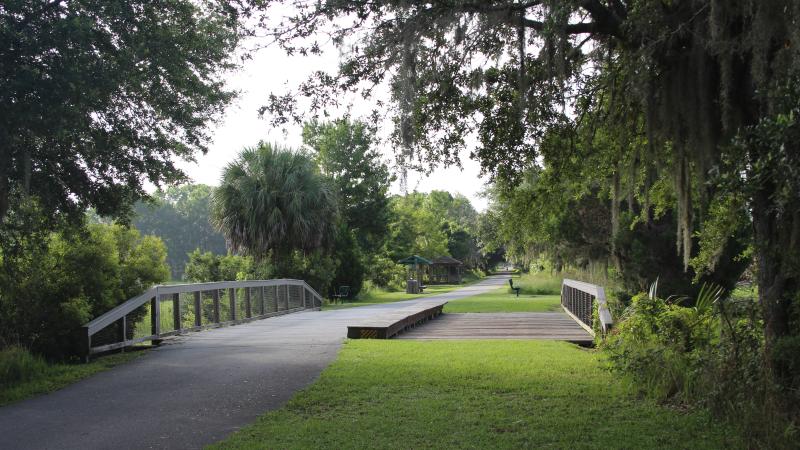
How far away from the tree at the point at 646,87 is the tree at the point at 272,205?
17.8 meters

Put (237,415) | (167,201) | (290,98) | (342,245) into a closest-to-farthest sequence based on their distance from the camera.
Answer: (237,415), (290,98), (342,245), (167,201)

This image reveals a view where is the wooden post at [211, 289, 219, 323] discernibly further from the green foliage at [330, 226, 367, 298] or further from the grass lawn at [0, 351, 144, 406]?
the green foliage at [330, 226, 367, 298]

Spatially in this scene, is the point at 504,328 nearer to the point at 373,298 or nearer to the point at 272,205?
the point at 272,205

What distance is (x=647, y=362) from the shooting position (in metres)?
6.79

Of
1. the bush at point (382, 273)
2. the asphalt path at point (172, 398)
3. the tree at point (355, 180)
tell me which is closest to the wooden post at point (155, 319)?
the asphalt path at point (172, 398)

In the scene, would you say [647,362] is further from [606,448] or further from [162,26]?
[162,26]

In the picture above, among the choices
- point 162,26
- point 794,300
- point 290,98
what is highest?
point 162,26

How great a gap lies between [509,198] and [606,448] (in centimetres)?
430

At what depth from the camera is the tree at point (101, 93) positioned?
28.0 feet

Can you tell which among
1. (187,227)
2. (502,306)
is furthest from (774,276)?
(187,227)

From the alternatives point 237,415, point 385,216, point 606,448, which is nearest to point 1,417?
point 237,415

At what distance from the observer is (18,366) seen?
8.05 meters

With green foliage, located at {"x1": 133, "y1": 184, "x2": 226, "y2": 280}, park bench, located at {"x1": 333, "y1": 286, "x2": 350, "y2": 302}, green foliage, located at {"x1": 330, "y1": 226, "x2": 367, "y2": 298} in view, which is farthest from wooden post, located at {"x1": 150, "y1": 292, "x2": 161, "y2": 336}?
green foliage, located at {"x1": 133, "y1": 184, "x2": 226, "y2": 280}

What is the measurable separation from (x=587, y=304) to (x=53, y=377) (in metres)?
9.52
